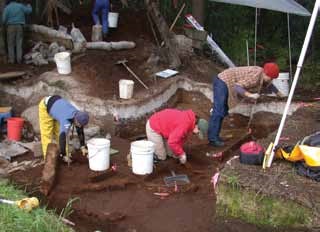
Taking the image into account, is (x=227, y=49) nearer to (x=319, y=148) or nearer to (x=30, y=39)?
(x=30, y=39)

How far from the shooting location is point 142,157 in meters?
7.03

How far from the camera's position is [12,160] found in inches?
313

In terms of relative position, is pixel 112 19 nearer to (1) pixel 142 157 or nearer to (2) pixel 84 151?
(2) pixel 84 151

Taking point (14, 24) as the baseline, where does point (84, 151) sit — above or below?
below

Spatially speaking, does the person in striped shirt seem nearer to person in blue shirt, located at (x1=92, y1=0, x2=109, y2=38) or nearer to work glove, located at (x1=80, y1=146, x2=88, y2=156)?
work glove, located at (x1=80, y1=146, x2=88, y2=156)

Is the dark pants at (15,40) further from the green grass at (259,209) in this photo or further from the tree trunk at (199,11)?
the green grass at (259,209)

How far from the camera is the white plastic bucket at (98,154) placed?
7094 millimetres

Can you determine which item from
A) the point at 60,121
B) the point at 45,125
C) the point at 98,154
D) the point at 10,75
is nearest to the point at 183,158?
the point at 98,154

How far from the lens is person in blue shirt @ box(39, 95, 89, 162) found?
709 cm

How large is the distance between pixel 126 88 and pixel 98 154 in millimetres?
2679

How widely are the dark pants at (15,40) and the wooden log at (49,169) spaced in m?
4.75

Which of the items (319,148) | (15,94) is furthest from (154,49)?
(319,148)

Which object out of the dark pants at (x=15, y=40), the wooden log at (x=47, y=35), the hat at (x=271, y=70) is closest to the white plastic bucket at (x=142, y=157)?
the hat at (x=271, y=70)

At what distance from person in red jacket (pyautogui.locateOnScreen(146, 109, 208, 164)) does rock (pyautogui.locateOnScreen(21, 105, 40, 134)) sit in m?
2.72
